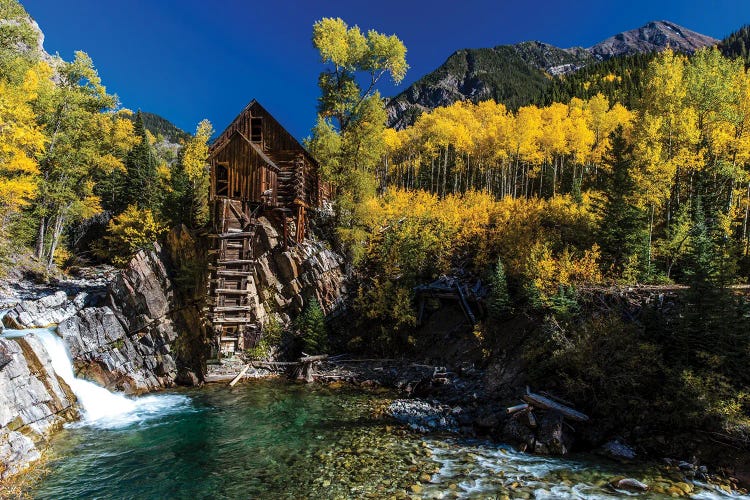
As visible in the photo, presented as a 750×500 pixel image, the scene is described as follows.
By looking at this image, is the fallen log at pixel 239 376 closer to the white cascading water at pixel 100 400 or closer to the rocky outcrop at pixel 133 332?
the white cascading water at pixel 100 400

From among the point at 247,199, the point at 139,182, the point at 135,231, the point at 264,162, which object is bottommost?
the point at 135,231

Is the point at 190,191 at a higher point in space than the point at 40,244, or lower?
higher

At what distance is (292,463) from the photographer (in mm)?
12602

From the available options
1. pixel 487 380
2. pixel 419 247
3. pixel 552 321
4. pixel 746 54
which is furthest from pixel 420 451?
pixel 746 54

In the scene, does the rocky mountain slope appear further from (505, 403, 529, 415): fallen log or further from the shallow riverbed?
the shallow riverbed

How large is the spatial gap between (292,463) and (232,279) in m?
15.2

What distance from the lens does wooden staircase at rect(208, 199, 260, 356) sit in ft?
79.8

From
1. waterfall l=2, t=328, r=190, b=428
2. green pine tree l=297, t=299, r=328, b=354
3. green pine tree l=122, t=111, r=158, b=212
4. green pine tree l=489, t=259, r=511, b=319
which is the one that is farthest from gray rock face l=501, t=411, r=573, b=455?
green pine tree l=122, t=111, r=158, b=212

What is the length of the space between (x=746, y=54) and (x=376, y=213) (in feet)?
393

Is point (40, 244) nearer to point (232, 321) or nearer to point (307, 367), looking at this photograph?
point (232, 321)

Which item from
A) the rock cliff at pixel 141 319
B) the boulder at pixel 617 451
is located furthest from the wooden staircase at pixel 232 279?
the boulder at pixel 617 451

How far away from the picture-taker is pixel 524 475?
11297mm

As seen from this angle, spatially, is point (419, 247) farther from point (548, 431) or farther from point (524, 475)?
point (524, 475)

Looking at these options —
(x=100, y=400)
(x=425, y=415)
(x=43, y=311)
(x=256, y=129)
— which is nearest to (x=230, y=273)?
(x=100, y=400)
